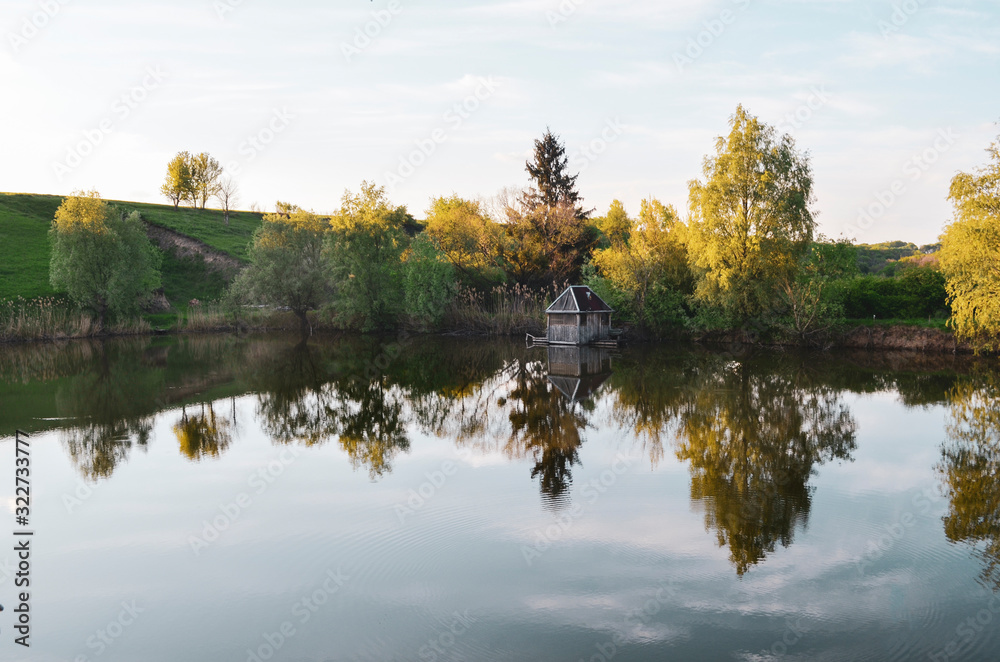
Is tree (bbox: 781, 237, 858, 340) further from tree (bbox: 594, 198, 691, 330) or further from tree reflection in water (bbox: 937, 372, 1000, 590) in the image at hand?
tree reflection in water (bbox: 937, 372, 1000, 590)

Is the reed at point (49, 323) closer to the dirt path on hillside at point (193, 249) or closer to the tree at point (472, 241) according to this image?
the dirt path on hillside at point (193, 249)

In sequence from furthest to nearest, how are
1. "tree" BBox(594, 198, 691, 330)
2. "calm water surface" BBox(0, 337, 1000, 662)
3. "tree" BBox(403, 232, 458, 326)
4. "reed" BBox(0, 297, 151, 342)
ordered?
1. "tree" BBox(403, 232, 458, 326)
2. "tree" BBox(594, 198, 691, 330)
3. "reed" BBox(0, 297, 151, 342)
4. "calm water surface" BBox(0, 337, 1000, 662)

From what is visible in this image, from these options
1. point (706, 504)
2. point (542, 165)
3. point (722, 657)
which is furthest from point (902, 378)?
point (542, 165)

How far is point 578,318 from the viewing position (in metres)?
38.9

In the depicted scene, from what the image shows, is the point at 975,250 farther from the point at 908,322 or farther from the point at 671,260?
the point at 671,260

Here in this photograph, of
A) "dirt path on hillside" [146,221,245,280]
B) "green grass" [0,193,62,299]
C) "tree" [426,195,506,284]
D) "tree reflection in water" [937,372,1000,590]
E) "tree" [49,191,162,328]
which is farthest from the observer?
"dirt path on hillside" [146,221,245,280]

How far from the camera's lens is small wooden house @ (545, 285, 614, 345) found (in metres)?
39.0

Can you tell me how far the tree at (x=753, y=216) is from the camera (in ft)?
122

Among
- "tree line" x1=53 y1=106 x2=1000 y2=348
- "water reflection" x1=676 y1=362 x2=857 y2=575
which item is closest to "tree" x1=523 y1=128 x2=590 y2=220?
"tree line" x1=53 y1=106 x2=1000 y2=348

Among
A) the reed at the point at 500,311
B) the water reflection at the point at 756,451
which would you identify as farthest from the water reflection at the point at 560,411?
the reed at the point at 500,311

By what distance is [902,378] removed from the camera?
2534 cm

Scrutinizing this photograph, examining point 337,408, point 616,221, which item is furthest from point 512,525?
point 616,221

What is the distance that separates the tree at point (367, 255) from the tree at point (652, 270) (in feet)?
52.0

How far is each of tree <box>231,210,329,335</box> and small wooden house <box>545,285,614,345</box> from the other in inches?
784
